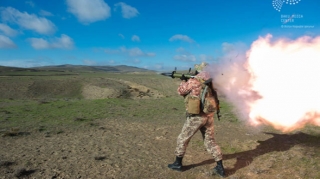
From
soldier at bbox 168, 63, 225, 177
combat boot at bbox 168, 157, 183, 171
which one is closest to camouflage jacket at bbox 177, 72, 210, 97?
soldier at bbox 168, 63, 225, 177

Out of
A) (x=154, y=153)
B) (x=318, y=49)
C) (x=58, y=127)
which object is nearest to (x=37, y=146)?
(x=58, y=127)

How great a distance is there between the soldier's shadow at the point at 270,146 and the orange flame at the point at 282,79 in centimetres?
159

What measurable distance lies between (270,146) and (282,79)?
338 centimetres

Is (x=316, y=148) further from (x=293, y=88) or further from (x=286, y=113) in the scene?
(x=293, y=88)

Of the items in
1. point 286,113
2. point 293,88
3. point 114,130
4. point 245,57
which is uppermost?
point 245,57

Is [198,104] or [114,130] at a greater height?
[198,104]

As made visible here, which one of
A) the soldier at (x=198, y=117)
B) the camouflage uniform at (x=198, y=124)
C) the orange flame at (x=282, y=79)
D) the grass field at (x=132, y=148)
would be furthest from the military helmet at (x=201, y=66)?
the grass field at (x=132, y=148)

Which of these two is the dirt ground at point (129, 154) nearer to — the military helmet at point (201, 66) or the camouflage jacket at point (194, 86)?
the camouflage jacket at point (194, 86)

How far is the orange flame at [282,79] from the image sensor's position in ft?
27.1

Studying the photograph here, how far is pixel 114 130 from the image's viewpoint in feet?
43.0

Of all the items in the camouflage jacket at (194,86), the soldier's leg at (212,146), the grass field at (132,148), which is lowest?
the grass field at (132,148)

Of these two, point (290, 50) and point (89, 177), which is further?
point (290, 50)

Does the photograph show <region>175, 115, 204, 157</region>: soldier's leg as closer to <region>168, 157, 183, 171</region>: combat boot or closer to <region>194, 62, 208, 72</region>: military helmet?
<region>168, 157, 183, 171</region>: combat boot

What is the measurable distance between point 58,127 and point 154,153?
6.72 meters
